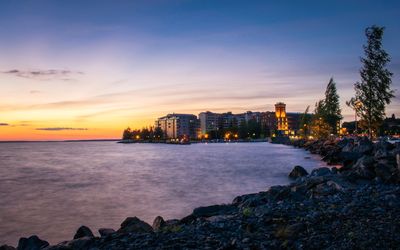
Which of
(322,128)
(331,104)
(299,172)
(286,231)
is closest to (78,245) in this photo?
(286,231)

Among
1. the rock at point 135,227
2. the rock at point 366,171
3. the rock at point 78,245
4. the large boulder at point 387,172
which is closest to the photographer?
the rock at point 78,245

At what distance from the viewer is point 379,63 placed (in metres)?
45.8

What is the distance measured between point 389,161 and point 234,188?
12.1 m

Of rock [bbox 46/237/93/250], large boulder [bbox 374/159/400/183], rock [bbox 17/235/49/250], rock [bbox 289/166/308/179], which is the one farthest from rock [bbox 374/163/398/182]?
rock [bbox 17/235/49/250]

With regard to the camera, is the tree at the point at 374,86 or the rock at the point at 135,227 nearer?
the rock at the point at 135,227

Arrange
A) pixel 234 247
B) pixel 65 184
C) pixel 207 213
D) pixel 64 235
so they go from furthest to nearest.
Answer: pixel 65 184 < pixel 64 235 < pixel 207 213 < pixel 234 247

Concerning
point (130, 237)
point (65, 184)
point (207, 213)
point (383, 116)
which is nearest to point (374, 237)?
point (130, 237)

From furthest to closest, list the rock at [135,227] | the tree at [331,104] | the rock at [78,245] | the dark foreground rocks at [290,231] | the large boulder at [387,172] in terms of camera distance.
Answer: the tree at [331,104] → the large boulder at [387,172] → the rock at [135,227] → the rock at [78,245] → the dark foreground rocks at [290,231]

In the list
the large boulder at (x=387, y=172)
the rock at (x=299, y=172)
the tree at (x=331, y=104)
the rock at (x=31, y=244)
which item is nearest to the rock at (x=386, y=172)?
the large boulder at (x=387, y=172)

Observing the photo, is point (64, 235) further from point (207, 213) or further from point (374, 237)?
point (374, 237)

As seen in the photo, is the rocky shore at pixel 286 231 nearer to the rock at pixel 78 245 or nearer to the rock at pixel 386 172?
the rock at pixel 78 245

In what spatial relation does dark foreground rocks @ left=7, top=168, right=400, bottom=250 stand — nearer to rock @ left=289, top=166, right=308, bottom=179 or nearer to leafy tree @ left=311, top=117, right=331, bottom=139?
rock @ left=289, top=166, right=308, bottom=179

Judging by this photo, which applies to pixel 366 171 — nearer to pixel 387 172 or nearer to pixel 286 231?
pixel 387 172

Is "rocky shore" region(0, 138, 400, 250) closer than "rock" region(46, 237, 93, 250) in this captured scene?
Yes
